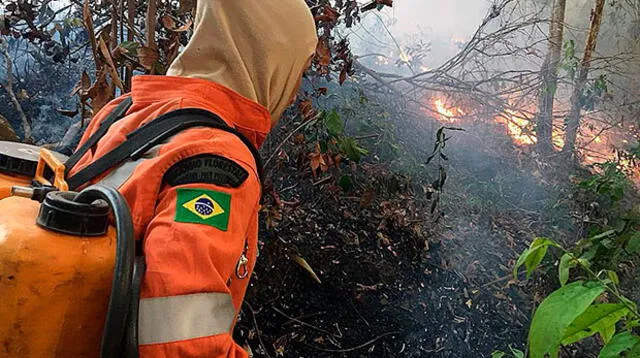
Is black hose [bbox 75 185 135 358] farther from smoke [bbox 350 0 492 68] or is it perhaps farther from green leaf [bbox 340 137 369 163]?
smoke [bbox 350 0 492 68]

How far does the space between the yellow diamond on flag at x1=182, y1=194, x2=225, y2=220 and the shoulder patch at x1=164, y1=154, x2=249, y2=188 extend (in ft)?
0.13

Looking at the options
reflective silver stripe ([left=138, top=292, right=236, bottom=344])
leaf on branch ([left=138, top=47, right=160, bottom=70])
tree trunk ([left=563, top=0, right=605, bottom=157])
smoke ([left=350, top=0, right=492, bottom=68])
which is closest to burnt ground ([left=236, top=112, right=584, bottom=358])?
leaf on branch ([left=138, top=47, right=160, bottom=70])

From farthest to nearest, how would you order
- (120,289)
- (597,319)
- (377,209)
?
1. (377,209)
2. (597,319)
3. (120,289)

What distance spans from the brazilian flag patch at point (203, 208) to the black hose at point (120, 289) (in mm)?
109

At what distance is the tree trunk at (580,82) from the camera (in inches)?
242

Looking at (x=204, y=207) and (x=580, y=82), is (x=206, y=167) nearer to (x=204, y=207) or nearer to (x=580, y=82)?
(x=204, y=207)

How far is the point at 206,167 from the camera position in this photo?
97 centimetres

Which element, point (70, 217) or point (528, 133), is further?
point (528, 133)

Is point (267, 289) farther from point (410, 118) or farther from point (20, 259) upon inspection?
point (410, 118)

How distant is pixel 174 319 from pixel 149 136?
1.39 feet

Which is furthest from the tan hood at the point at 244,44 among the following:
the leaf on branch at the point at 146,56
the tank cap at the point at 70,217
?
the leaf on branch at the point at 146,56

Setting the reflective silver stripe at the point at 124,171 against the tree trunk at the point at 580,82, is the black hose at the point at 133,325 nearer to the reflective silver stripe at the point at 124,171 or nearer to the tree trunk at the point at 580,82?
the reflective silver stripe at the point at 124,171

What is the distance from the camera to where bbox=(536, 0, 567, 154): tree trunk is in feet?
19.7

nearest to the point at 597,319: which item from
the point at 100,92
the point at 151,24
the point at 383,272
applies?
the point at 100,92
